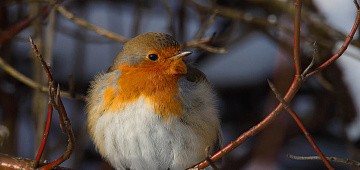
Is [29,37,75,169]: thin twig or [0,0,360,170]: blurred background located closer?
[29,37,75,169]: thin twig

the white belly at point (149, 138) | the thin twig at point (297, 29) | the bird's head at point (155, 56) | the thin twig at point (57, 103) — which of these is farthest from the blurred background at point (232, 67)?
the thin twig at point (297, 29)

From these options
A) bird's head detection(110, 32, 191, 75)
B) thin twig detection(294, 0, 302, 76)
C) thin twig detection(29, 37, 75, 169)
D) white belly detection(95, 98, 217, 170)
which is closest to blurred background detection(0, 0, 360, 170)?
bird's head detection(110, 32, 191, 75)

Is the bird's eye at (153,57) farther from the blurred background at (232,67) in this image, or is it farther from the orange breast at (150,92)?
the blurred background at (232,67)

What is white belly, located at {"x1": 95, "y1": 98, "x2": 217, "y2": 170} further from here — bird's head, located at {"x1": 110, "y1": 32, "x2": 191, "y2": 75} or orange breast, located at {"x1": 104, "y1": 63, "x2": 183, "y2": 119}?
bird's head, located at {"x1": 110, "y1": 32, "x2": 191, "y2": 75}

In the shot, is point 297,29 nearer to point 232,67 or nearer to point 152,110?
point 152,110

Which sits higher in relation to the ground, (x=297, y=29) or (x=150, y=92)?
(x=297, y=29)

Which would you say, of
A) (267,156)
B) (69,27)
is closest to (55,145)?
(69,27)

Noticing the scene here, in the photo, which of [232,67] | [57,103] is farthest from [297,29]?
[232,67]
